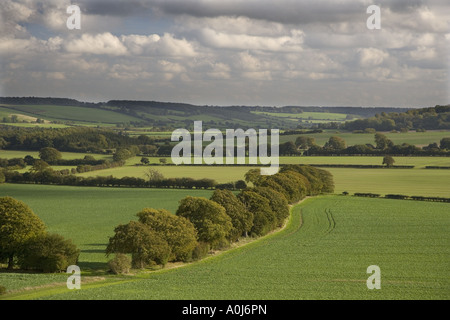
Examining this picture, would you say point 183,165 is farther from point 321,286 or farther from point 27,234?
point 321,286

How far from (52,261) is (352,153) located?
131m

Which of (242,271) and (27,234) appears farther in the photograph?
(27,234)

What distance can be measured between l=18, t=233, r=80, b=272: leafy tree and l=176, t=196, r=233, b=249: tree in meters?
14.3

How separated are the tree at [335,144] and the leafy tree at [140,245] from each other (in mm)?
129880

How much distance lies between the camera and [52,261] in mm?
47719

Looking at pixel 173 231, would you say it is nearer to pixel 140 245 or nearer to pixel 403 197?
pixel 140 245

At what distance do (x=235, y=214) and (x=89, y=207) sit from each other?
110 ft

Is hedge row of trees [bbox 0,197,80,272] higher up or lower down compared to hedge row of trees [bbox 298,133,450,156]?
lower down

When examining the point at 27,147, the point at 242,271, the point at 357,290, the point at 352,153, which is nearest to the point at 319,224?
the point at 242,271

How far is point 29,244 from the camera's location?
4884 centimetres

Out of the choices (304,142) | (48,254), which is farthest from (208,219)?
(304,142)

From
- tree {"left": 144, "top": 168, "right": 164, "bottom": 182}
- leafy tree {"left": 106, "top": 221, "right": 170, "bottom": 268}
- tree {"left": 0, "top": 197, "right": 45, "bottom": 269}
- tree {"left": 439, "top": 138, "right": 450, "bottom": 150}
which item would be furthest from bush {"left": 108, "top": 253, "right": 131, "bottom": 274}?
tree {"left": 439, "top": 138, "right": 450, "bottom": 150}

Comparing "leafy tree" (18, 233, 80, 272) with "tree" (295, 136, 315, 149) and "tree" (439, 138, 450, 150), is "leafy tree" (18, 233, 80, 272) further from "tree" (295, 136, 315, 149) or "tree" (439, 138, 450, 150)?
"tree" (295, 136, 315, 149)

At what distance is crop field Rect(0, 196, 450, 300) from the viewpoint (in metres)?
36.9
